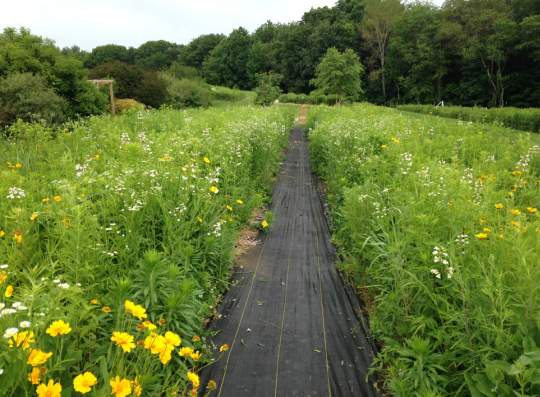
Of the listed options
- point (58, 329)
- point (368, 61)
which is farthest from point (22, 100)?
point (368, 61)

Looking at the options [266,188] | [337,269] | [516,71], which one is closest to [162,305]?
[337,269]

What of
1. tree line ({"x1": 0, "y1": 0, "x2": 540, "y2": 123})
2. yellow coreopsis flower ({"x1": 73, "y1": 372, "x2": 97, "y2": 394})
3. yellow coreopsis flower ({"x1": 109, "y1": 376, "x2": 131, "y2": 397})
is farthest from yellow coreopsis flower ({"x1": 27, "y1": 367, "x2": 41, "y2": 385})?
tree line ({"x1": 0, "y1": 0, "x2": 540, "y2": 123})

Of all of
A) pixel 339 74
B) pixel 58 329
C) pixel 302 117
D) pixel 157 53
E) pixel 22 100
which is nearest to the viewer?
pixel 58 329

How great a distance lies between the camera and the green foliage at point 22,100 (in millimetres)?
9344

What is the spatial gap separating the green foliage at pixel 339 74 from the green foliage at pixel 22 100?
1952cm

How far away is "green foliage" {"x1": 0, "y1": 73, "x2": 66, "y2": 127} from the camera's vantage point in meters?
9.34

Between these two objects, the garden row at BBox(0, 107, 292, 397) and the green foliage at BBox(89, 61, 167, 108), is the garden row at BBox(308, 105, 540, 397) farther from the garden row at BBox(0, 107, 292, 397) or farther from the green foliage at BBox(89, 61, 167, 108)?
the green foliage at BBox(89, 61, 167, 108)

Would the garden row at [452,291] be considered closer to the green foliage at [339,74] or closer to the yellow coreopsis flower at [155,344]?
the yellow coreopsis flower at [155,344]

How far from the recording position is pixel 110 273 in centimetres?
230

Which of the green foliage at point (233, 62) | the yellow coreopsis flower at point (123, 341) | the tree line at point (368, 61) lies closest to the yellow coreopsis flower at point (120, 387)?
the yellow coreopsis flower at point (123, 341)

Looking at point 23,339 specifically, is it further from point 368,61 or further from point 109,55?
point 109,55

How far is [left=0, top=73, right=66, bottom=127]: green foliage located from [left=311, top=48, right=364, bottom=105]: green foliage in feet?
64.0

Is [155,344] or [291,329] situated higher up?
[155,344]

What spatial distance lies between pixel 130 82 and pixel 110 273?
21.1m
